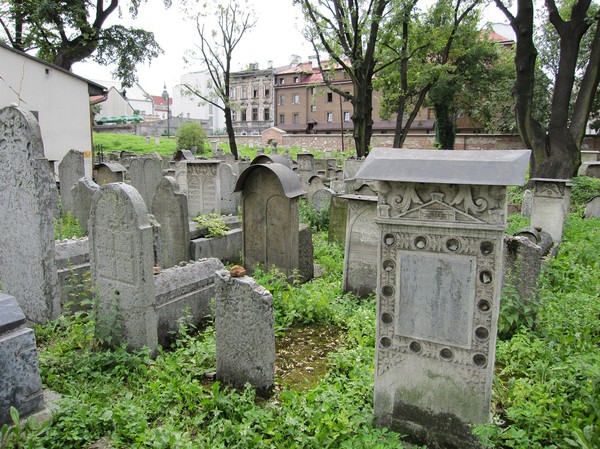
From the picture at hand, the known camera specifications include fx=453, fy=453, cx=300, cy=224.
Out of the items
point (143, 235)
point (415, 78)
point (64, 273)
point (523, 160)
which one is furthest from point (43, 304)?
point (415, 78)

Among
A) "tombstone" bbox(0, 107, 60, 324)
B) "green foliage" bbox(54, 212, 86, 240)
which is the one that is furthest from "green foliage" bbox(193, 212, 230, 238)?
"tombstone" bbox(0, 107, 60, 324)

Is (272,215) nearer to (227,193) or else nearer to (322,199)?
(322,199)

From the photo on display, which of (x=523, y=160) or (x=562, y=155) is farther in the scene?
(x=562, y=155)

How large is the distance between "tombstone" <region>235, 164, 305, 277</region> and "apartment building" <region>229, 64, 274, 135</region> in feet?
186

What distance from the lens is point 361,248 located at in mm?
6293

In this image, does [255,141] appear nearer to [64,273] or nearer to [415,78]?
[415,78]

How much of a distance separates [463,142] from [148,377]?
1336 inches

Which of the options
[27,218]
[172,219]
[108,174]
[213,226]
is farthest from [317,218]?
[27,218]

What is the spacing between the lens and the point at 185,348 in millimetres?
4777

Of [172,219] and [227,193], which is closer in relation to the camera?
[172,219]

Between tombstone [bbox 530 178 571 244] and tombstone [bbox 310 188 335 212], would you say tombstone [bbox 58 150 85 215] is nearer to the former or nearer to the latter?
tombstone [bbox 310 188 335 212]

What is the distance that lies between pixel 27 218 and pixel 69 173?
6.52 meters

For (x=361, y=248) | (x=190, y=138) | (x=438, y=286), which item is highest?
(x=190, y=138)

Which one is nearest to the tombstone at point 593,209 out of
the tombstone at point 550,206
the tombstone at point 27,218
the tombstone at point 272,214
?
the tombstone at point 550,206
